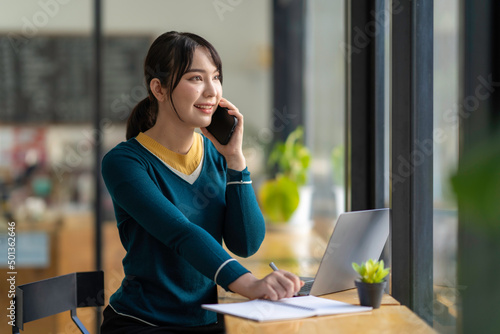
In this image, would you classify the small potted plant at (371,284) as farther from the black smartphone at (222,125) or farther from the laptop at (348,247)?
the black smartphone at (222,125)

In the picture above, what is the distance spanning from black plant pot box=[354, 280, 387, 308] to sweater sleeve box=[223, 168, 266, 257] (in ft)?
1.17

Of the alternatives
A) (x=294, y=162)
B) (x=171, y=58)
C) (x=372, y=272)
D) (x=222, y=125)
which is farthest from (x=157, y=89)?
(x=294, y=162)

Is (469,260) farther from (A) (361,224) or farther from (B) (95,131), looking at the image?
(B) (95,131)

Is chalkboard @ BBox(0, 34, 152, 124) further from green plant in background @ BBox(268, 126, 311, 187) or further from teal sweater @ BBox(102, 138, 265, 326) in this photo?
teal sweater @ BBox(102, 138, 265, 326)

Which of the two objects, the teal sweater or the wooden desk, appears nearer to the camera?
the wooden desk

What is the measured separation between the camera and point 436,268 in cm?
126

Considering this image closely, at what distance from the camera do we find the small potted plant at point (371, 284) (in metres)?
1.12

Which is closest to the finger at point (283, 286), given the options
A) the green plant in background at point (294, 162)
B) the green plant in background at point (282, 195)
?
the green plant in background at point (282, 195)

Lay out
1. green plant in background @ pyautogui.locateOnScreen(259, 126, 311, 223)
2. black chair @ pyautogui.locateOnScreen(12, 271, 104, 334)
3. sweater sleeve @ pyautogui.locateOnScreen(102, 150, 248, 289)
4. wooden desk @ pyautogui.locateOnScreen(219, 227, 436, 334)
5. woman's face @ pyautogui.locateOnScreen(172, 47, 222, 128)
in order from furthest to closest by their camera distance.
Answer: green plant in background @ pyautogui.locateOnScreen(259, 126, 311, 223), woman's face @ pyautogui.locateOnScreen(172, 47, 222, 128), black chair @ pyautogui.locateOnScreen(12, 271, 104, 334), sweater sleeve @ pyautogui.locateOnScreen(102, 150, 248, 289), wooden desk @ pyautogui.locateOnScreen(219, 227, 436, 334)

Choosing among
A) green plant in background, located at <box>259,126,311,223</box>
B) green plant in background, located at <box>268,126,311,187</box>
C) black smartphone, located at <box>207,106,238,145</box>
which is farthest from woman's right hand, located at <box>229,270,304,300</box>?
green plant in background, located at <box>268,126,311,187</box>

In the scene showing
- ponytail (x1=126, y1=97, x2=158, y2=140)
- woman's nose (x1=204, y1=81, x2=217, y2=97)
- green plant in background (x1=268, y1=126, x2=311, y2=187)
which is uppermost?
woman's nose (x1=204, y1=81, x2=217, y2=97)

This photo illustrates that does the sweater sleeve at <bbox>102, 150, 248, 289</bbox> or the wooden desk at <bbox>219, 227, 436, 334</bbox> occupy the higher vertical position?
the sweater sleeve at <bbox>102, 150, 248, 289</bbox>

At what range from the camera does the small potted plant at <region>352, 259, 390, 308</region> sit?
112 centimetres

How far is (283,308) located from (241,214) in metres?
0.35
